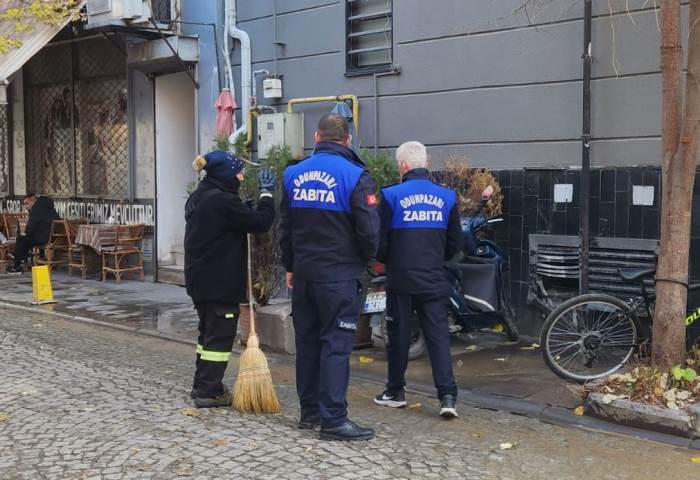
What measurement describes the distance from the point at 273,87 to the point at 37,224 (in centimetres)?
560

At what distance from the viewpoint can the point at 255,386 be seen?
215 inches

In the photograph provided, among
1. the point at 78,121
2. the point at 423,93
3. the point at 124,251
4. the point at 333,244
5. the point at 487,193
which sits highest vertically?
the point at 78,121

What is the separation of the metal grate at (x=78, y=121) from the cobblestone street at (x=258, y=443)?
7977 mm

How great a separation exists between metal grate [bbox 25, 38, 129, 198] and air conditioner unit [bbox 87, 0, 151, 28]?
1.69m

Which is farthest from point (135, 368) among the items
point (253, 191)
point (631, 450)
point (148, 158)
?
point (148, 158)

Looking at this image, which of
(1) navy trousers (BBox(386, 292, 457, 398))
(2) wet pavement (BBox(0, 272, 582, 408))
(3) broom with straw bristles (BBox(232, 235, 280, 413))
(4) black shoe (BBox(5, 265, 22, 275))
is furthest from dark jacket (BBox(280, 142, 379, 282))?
(4) black shoe (BBox(5, 265, 22, 275))

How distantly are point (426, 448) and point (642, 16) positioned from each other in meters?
4.68

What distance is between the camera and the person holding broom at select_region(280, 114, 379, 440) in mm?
4824

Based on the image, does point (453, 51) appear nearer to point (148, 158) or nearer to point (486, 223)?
point (486, 223)

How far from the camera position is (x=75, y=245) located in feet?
43.7

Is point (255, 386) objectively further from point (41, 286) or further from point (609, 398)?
point (41, 286)

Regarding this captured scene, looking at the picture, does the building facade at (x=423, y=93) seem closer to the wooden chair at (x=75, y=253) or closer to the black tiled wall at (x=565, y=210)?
the black tiled wall at (x=565, y=210)

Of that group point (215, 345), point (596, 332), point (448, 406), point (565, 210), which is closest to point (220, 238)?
point (215, 345)

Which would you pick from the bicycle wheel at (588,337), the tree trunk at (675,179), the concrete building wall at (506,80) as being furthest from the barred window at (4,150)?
the tree trunk at (675,179)
